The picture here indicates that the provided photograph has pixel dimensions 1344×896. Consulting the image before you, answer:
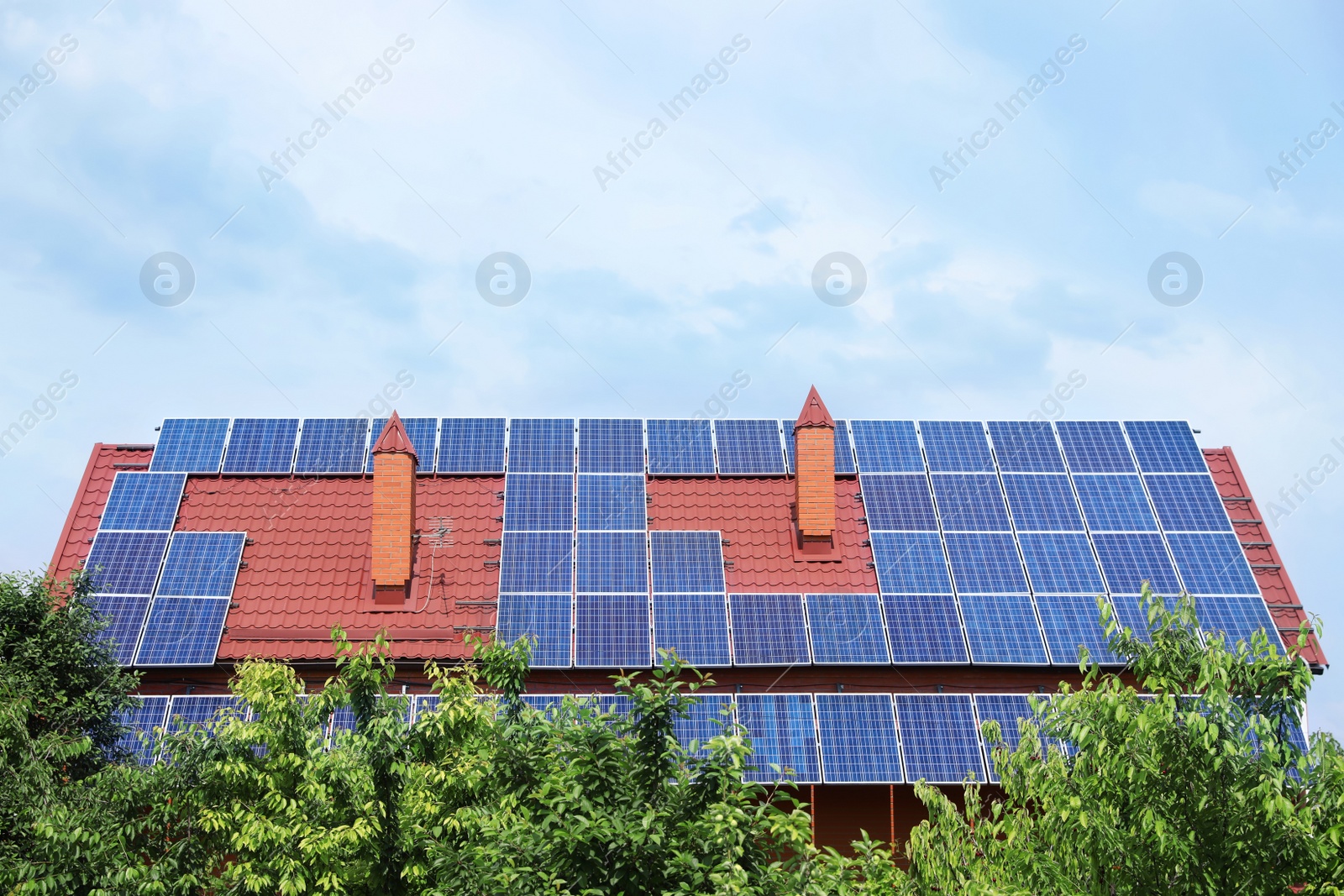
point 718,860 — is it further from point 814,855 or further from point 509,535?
point 509,535

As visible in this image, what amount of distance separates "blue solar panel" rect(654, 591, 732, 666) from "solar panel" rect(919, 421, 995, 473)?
6.81 meters

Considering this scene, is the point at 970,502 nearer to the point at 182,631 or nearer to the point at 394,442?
the point at 394,442

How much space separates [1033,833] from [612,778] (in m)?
6.22

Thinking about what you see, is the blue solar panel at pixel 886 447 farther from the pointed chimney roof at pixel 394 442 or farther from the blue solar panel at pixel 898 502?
the pointed chimney roof at pixel 394 442

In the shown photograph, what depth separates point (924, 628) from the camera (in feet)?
78.3

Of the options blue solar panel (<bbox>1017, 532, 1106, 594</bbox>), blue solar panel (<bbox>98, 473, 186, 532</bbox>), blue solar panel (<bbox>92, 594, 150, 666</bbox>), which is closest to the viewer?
blue solar panel (<bbox>92, 594, 150, 666</bbox>)

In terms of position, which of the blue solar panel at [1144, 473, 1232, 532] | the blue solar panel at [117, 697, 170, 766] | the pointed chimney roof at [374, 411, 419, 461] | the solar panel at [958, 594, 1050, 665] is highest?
the pointed chimney roof at [374, 411, 419, 461]

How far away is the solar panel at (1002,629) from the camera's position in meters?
23.4

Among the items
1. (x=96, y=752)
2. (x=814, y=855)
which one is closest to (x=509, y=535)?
(x=96, y=752)

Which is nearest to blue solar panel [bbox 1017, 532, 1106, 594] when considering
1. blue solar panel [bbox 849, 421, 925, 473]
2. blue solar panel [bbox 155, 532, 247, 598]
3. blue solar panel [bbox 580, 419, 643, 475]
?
blue solar panel [bbox 849, 421, 925, 473]

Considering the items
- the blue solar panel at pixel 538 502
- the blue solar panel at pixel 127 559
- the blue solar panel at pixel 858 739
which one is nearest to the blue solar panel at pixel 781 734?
the blue solar panel at pixel 858 739

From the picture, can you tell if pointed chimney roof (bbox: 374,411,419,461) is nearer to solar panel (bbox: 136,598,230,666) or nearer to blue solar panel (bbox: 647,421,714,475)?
solar panel (bbox: 136,598,230,666)

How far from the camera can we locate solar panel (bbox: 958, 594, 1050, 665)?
23.4 meters

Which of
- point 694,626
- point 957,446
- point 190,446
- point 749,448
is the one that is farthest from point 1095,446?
point 190,446
